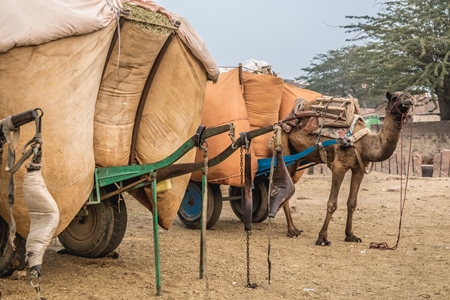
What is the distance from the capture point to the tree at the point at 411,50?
24.8 meters

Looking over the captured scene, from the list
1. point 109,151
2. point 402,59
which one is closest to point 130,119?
point 109,151

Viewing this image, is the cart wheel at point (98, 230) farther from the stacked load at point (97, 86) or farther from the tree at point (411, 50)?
the tree at point (411, 50)

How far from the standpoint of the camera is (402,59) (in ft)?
82.1

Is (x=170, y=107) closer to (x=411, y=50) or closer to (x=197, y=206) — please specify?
(x=197, y=206)

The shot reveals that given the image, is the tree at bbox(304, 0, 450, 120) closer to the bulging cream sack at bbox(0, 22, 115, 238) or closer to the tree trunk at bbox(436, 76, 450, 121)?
the tree trunk at bbox(436, 76, 450, 121)

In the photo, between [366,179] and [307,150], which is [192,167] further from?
[366,179]

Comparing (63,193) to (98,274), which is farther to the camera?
(98,274)

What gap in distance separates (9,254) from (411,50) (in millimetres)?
22784

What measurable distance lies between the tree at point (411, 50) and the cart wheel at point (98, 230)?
1982cm

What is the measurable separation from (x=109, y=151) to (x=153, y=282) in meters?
1.33

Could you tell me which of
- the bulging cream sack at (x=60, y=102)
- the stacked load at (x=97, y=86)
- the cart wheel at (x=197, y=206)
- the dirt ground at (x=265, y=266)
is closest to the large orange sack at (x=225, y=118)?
the cart wheel at (x=197, y=206)

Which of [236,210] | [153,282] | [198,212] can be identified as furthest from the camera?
[236,210]

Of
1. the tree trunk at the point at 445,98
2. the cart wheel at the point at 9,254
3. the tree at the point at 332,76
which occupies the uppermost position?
the tree at the point at 332,76

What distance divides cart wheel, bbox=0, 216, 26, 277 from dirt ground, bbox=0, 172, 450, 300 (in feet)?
0.39
